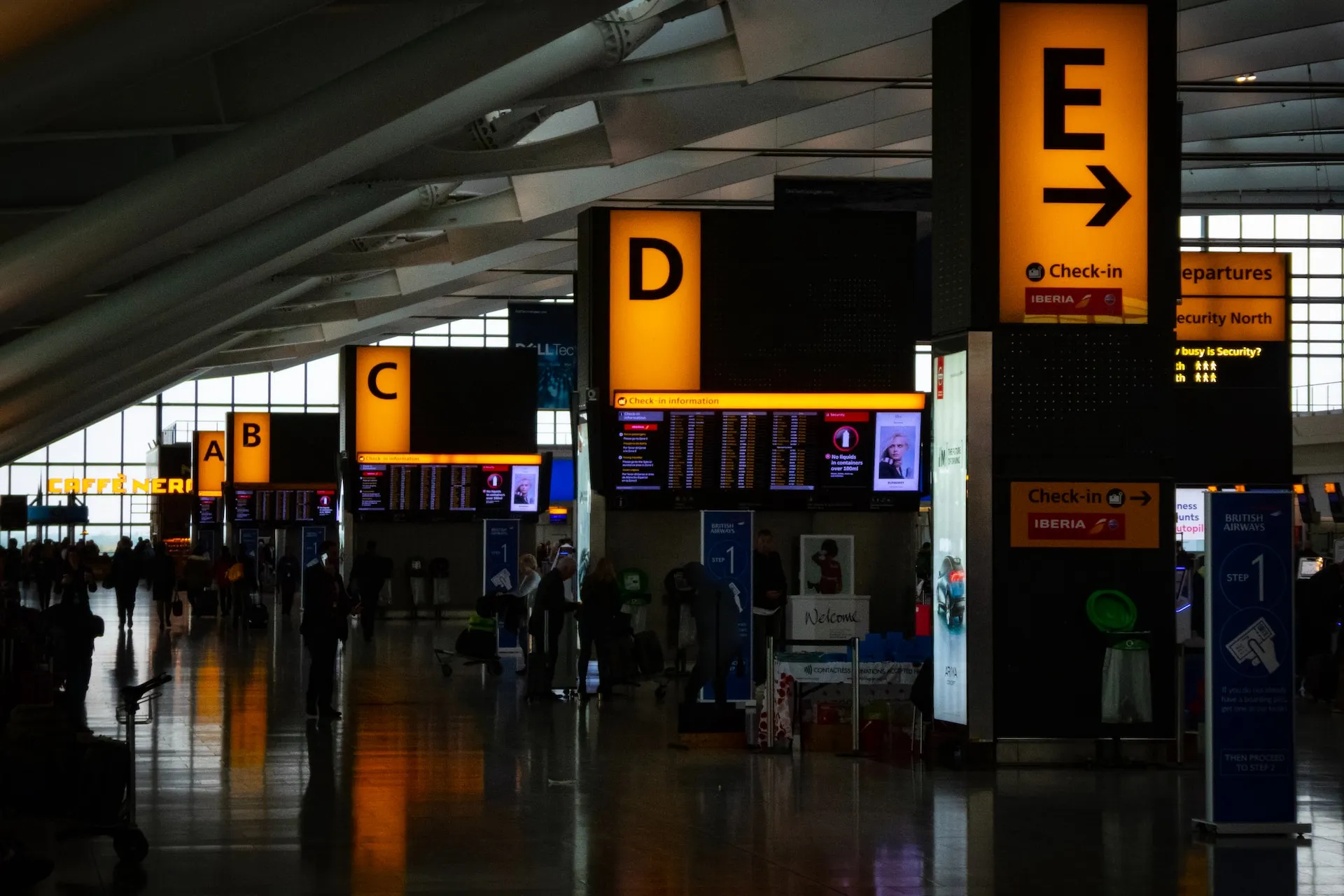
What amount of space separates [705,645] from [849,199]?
13.8m

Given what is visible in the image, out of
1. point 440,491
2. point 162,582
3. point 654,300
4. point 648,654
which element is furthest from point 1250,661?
point 162,582

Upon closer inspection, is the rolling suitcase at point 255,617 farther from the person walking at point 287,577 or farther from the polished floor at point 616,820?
the polished floor at point 616,820

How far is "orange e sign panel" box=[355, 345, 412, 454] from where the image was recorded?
3177 centimetres

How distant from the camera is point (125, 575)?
2998 cm

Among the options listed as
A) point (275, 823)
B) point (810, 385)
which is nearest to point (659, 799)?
point (275, 823)

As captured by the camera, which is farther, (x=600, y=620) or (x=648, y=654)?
(x=648, y=654)

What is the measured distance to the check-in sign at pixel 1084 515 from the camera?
12734 mm

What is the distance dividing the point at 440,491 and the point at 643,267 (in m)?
13.9

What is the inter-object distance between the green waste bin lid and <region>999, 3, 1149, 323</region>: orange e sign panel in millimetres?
1884

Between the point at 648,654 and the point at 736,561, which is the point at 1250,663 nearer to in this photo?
the point at 736,561

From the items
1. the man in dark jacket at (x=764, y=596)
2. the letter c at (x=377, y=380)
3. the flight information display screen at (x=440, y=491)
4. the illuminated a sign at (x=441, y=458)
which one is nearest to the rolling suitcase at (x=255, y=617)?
the flight information display screen at (x=440, y=491)

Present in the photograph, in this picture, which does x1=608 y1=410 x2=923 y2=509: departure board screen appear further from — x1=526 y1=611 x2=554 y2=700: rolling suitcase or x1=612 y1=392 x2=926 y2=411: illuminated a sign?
x1=526 y1=611 x2=554 y2=700: rolling suitcase

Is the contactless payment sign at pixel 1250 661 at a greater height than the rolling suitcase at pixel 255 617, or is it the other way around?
the contactless payment sign at pixel 1250 661

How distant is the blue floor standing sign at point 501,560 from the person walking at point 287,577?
12652 millimetres
